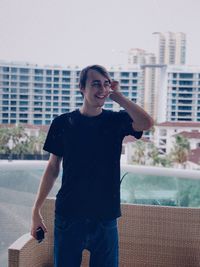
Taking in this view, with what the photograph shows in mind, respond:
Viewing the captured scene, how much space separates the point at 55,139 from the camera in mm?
1612

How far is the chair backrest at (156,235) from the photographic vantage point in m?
1.94

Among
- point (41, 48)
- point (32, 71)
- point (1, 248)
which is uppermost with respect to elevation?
point (41, 48)

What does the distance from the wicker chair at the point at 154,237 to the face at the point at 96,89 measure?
667 mm

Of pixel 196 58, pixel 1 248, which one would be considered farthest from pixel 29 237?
pixel 196 58

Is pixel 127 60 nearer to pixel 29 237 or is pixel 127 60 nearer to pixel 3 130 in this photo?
pixel 3 130

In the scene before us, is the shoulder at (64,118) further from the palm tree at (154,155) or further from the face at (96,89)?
the palm tree at (154,155)

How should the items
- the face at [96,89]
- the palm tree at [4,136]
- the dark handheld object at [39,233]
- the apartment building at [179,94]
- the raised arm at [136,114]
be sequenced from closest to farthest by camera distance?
the raised arm at [136,114] < the face at [96,89] < the dark handheld object at [39,233] < the apartment building at [179,94] < the palm tree at [4,136]

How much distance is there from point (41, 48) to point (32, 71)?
364mm

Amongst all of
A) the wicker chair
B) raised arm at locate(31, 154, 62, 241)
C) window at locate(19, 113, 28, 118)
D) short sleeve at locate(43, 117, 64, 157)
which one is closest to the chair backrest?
the wicker chair

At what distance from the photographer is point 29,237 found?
1729 mm

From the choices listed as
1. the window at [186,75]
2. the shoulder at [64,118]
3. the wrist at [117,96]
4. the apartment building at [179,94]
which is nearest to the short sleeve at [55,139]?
the shoulder at [64,118]

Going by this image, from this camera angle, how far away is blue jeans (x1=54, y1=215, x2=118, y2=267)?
1482 millimetres

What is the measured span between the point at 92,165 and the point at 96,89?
0.36 metres

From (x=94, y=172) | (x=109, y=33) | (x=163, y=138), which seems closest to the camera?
(x=94, y=172)
